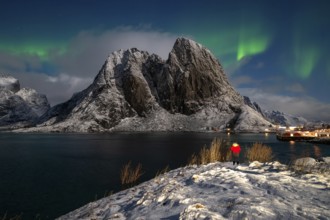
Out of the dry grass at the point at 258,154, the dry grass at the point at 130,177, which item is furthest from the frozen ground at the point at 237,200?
the dry grass at the point at 130,177

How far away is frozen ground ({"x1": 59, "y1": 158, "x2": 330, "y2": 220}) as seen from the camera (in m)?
8.19

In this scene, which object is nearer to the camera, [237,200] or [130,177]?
[237,200]

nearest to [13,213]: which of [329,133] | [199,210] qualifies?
[199,210]

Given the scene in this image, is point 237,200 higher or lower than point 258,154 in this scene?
lower

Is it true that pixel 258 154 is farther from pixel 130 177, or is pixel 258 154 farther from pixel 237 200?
pixel 130 177

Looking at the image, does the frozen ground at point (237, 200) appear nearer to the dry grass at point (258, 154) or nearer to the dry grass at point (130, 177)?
the dry grass at point (258, 154)

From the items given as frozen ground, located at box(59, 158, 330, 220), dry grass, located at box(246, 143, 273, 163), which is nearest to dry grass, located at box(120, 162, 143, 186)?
frozen ground, located at box(59, 158, 330, 220)

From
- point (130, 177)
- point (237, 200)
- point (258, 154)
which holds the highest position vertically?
point (258, 154)

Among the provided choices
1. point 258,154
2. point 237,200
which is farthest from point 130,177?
point 237,200

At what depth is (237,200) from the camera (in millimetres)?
9320

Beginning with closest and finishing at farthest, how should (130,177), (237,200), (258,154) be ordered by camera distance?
(237,200), (258,154), (130,177)

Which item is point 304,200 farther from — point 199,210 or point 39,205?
point 39,205

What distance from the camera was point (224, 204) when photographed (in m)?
9.21

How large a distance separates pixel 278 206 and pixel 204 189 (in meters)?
3.96
